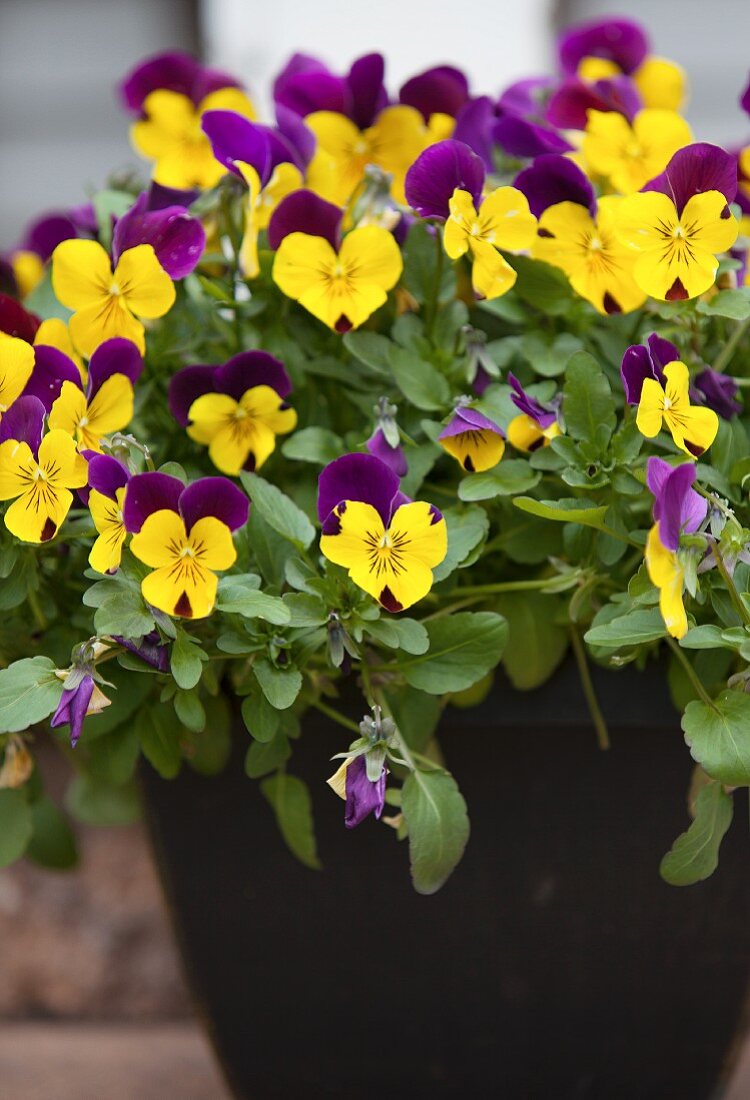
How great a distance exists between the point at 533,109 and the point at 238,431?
32 centimetres

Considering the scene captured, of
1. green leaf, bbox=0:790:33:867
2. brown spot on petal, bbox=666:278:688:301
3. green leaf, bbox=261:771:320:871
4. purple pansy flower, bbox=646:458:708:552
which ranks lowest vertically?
green leaf, bbox=0:790:33:867

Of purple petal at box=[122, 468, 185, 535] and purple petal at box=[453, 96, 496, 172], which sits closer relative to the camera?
purple petal at box=[122, 468, 185, 535]

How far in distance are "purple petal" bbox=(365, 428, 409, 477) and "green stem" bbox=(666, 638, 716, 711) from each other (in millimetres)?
136

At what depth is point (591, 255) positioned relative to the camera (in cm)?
58

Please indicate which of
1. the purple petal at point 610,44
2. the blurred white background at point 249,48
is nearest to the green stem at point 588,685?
the purple petal at point 610,44

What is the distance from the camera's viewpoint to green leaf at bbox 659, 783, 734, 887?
1.65 feet

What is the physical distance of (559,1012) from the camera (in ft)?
2.14

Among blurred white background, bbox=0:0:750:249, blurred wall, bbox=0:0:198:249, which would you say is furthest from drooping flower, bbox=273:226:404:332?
blurred wall, bbox=0:0:198:249

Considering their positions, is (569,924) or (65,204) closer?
(569,924)

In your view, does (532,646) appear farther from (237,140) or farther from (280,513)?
(237,140)

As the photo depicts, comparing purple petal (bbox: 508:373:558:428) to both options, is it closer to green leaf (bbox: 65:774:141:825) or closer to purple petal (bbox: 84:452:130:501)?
purple petal (bbox: 84:452:130:501)

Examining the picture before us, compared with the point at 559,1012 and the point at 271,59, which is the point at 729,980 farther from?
the point at 271,59

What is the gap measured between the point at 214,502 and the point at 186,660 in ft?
0.21

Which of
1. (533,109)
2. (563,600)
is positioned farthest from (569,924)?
(533,109)
